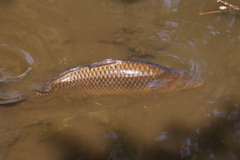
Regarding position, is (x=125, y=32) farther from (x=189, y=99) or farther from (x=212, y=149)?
(x=212, y=149)

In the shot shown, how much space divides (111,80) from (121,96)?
26 centimetres

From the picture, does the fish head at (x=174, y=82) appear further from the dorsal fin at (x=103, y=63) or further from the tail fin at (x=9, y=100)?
the tail fin at (x=9, y=100)

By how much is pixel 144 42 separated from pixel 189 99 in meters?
1.45

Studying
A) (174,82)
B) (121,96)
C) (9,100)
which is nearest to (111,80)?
(121,96)

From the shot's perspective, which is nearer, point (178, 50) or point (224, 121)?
point (224, 121)

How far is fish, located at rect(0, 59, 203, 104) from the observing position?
3709 millimetres

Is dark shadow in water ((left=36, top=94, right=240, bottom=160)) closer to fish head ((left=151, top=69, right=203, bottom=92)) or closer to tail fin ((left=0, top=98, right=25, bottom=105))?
fish head ((left=151, top=69, right=203, bottom=92))

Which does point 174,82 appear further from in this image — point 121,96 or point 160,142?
point 160,142

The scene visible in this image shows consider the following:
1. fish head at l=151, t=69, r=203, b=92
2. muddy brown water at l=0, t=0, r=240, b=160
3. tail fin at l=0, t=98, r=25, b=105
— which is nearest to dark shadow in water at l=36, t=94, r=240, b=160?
muddy brown water at l=0, t=0, r=240, b=160

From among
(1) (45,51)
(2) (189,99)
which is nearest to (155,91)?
(2) (189,99)

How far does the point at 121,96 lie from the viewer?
12.4 feet

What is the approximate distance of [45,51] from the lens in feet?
15.1

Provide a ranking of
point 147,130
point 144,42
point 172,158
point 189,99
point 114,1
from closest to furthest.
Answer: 1. point 172,158
2. point 147,130
3. point 189,99
4. point 144,42
5. point 114,1

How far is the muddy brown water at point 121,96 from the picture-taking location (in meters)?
3.18
